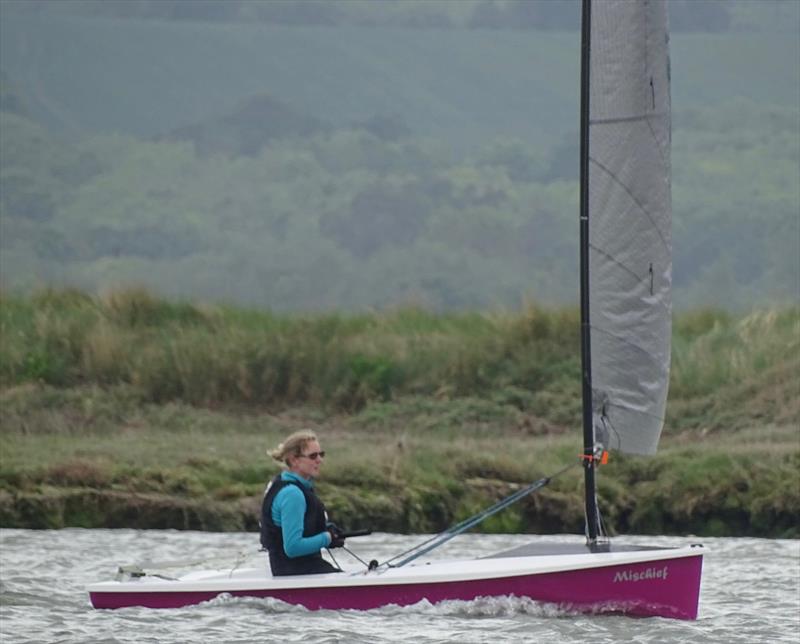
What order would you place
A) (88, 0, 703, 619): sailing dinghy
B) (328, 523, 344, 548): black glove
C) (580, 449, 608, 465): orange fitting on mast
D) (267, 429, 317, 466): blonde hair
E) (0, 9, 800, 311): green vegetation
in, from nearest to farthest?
(267, 429, 317, 466): blonde hair → (328, 523, 344, 548): black glove → (580, 449, 608, 465): orange fitting on mast → (88, 0, 703, 619): sailing dinghy → (0, 9, 800, 311): green vegetation

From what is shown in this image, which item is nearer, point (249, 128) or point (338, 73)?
point (249, 128)

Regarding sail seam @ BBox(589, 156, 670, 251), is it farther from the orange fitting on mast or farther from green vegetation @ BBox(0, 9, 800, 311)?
green vegetation @ BBox(0, 9, 800, 311)

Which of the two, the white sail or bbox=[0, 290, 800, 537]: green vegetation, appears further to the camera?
bbox=[0, 290, 800, 537]: green vegetation

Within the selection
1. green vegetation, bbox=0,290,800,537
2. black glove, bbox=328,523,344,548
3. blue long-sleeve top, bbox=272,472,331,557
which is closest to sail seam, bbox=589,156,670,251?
blue long-sleeve top, bbox=272,472,331,557

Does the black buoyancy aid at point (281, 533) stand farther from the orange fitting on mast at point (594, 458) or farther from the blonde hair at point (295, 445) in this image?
the orange fitting on mast at point (594, 458)

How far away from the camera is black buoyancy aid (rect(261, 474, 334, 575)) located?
12.1 m

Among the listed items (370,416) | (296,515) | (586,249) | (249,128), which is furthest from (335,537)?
(249,128)

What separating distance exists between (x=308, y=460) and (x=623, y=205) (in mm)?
2873

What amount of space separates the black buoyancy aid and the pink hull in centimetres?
20

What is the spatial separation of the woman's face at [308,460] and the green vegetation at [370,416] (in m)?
5.69

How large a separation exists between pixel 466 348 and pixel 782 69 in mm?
53825

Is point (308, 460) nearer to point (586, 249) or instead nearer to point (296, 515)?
point (296, 515)

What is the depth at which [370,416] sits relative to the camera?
75.7 ft

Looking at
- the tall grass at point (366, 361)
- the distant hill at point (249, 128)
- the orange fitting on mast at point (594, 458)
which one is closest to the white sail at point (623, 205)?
the orange fitting on mast at point (594, 458)
